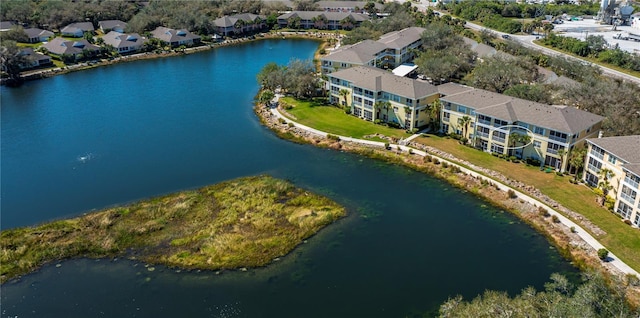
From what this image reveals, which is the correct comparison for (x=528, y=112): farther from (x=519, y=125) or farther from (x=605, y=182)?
(x=605, y=182)

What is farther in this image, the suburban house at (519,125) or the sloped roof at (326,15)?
the sloped roof at (326,15)

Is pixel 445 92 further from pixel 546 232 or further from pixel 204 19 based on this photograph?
pixel 204 19

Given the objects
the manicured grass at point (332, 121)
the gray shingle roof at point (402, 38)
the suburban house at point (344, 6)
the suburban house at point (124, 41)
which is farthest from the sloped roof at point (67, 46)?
the suburban house at point (344, 6)

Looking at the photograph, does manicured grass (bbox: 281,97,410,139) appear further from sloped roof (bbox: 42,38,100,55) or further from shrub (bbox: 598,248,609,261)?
sloped roof (bbox: 42,38,100,55)

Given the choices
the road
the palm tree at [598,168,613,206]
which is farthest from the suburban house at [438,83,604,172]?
the road

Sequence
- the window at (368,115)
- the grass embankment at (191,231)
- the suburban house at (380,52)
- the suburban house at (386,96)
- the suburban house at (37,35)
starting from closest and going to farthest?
the grass embankment at (191,231) → the suburban house at (386,96) → the window at (368,115) → the suburban house at (380,52) → the suburban house at (37,35)

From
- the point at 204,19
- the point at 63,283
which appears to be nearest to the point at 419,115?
the point at 63,283

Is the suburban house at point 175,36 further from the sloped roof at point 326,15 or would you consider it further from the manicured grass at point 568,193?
the manicured grass at point 568,193
